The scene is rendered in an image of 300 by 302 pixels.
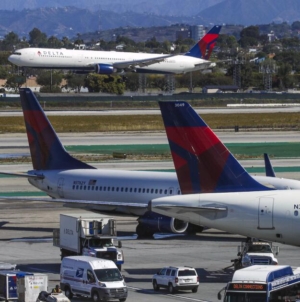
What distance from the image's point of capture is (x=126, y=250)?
43.4 metres

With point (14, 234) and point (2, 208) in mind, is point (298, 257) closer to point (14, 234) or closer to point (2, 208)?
point (14, 234)

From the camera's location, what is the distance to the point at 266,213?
35.4m

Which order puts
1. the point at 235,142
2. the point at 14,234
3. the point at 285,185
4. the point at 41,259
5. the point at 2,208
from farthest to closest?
the point at 235,142 < the point at 2,208 < the point at 14,234 < the point at 285,185 < the point at 41,259

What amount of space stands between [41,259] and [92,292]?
9143 mm

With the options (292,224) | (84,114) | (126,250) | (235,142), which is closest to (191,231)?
(126,250)

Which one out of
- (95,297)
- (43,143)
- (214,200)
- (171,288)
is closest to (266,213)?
(214,200)

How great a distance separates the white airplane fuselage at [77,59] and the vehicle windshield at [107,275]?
143 metres

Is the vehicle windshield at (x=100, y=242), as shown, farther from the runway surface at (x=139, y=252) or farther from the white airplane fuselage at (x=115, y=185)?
the white airplane fuselage at (x=115, y=185)

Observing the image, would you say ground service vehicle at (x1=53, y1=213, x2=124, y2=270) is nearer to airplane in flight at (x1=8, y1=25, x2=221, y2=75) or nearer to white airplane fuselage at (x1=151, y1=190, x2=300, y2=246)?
white airplane fuselage at (x1=151, y1=190, x2=300, y2=246)

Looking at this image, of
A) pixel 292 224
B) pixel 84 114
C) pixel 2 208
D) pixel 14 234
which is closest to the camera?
pixel 292 224

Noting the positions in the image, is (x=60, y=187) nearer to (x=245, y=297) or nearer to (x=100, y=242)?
(x=100, y=242)

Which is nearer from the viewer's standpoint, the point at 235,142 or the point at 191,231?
the point at 191,231

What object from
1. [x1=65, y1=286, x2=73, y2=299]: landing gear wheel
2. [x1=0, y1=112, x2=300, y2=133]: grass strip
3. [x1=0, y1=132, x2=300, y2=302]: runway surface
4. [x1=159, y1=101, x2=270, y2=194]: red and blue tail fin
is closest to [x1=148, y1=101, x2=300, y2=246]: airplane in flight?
[x1=159, y1=101, x2=270, y2=194]: red and blue tail fin

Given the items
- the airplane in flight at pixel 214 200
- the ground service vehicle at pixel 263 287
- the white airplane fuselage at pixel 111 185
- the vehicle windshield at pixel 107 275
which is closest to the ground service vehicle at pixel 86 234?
the airplane in flight at pixel 214 200
